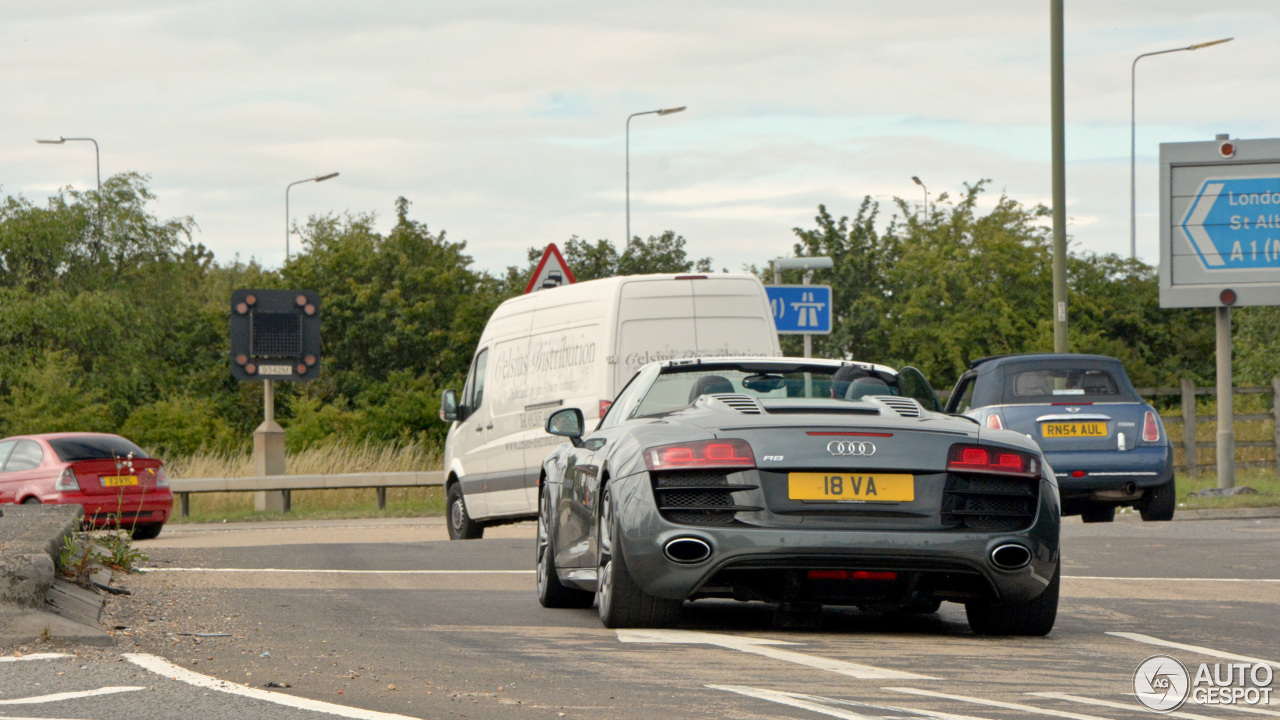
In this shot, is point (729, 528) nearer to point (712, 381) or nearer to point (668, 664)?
point (668, 664)

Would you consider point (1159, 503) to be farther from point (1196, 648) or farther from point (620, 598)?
point (620, 598)

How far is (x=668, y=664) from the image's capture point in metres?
6.43

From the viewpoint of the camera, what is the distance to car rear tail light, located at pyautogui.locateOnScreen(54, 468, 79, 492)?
20172 millimetres

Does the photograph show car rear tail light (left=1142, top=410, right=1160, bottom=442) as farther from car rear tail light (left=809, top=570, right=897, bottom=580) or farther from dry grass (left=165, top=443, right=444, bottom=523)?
dry grass (left=165, top=443, right=444, bottom=523)

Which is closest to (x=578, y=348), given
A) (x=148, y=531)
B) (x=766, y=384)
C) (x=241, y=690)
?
(x=766, y=384)

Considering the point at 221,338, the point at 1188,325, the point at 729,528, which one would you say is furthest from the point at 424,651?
the point at 1188,325

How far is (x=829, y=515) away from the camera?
274 inches

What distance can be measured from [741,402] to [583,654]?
142cm

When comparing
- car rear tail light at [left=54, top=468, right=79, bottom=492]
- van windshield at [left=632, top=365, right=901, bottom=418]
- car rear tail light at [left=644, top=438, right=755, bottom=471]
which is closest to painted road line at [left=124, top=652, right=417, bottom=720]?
car rear tail light at [left=644, top=438, right=755, bottom=471]

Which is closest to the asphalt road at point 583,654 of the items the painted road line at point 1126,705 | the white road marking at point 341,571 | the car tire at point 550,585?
the painted road line at point 1126,705

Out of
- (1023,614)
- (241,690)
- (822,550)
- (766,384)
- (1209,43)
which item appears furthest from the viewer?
(1209,43)

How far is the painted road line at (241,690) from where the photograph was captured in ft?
17.1

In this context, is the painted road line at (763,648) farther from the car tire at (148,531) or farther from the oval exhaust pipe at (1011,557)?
the car tire at (148,531)

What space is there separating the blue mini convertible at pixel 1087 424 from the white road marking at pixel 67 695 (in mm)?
11331
